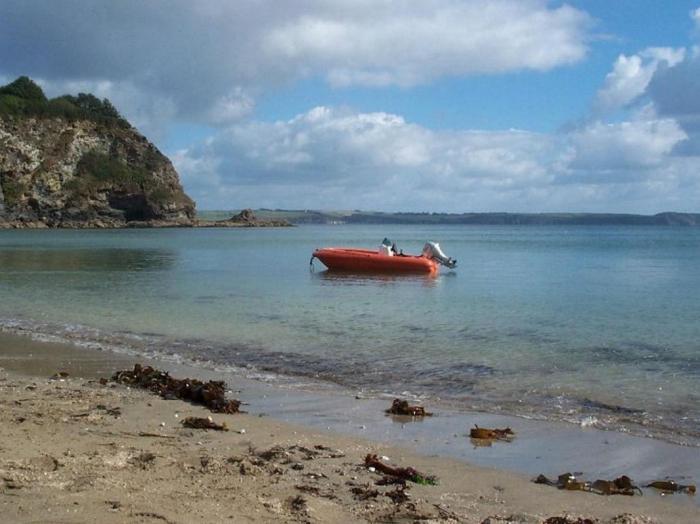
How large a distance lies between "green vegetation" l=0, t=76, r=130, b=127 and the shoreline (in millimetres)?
101334

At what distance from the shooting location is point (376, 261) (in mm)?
32000

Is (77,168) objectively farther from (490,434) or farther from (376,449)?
(376,449)

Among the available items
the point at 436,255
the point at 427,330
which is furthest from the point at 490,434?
the point at 436,255

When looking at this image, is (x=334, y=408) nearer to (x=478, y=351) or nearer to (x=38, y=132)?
(x=478, y=351)

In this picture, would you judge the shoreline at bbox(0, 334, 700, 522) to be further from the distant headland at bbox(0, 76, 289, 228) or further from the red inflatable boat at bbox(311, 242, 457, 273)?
the distant headland at bbox(0, 76, 289, 228)

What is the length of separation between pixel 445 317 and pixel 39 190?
90.3m

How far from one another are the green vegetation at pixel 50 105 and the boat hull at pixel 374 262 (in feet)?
264

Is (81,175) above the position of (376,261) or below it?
above

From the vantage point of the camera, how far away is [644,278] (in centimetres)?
3228

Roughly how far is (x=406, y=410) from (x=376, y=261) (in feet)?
78.5

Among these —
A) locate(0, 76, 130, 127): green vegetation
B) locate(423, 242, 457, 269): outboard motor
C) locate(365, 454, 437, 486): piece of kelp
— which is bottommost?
locate(365, 454, 437, 486): piece of kelp

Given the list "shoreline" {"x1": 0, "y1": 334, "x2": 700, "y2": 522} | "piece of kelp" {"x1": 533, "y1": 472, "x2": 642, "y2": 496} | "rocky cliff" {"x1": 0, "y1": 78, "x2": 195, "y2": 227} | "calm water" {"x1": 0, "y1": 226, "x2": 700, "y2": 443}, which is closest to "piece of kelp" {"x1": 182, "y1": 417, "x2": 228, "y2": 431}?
"shoreline" {"x1": 0, "y1": 334, "x2": 700, "y2": 522}

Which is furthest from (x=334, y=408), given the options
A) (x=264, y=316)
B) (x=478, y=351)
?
(x=264, y=316)

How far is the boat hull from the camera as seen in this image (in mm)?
32062
